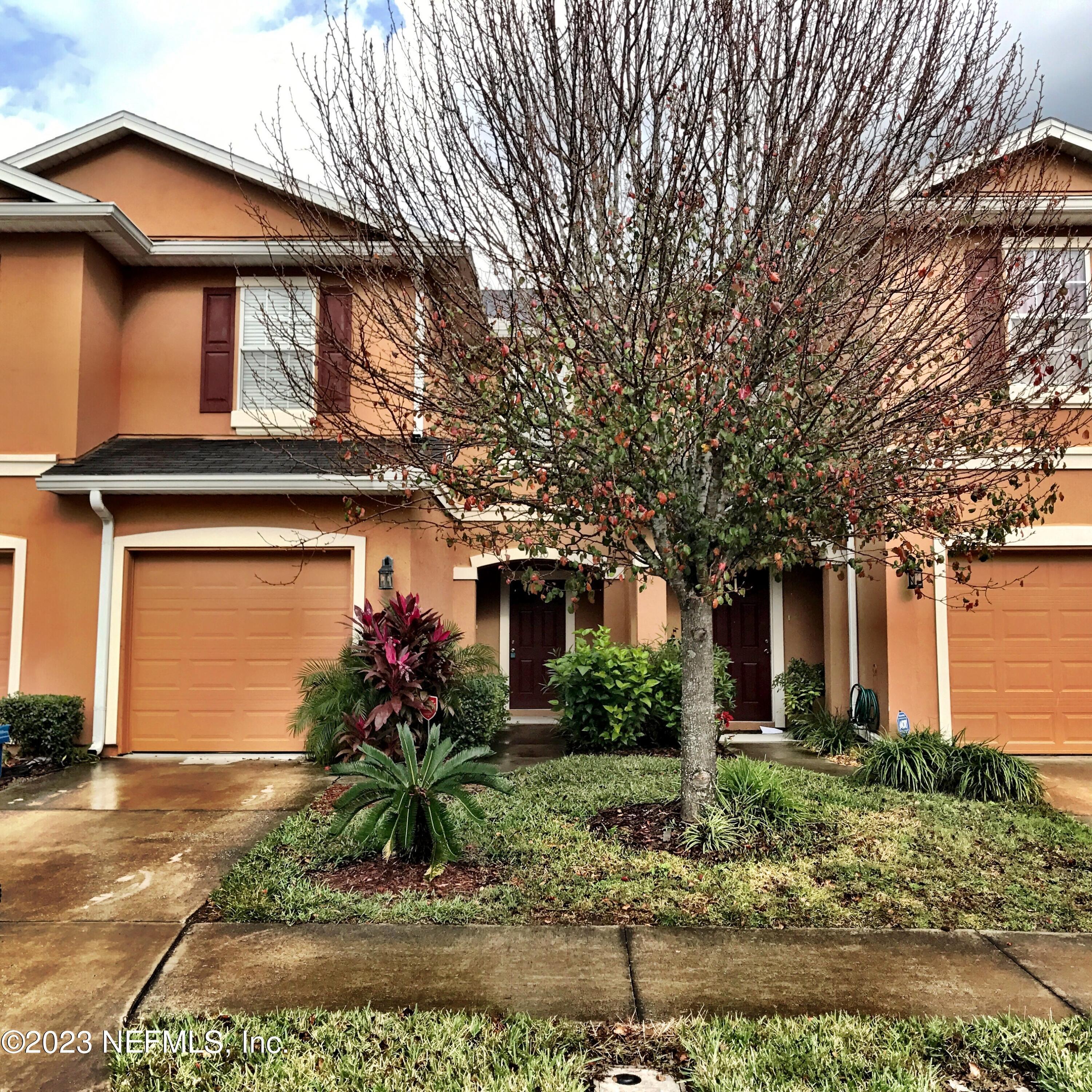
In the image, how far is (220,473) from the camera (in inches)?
351

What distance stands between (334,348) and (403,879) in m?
3.99

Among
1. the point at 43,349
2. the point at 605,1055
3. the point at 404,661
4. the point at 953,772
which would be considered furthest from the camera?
the point at 43,349

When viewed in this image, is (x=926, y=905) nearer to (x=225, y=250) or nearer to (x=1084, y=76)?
(x=1084, y=76)

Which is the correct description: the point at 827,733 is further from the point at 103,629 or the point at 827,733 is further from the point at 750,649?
the point at 103,629

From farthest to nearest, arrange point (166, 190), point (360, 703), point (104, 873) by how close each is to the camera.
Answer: point (166, 190) → point (360, 703) → point (104, 873)

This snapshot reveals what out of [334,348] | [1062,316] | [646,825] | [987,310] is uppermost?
[1062,316]

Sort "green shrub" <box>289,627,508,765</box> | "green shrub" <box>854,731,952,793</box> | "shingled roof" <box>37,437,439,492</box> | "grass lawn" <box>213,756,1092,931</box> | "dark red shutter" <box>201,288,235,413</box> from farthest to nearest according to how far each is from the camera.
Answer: "dark red shutter" <box>201,288,235,413</box>
"shingled roof" <box>37,437,439,492</box>
"green shrub" <box>289,627,508,765</box>
"green shrub" <box>854,731,952,793</box>
"grass lawn" <box>213,756,1092,931</box>

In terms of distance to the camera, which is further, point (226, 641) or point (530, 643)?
point (530, 643)

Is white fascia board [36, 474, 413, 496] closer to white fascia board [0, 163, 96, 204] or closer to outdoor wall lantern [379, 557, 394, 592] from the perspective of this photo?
outdoor wall lantern [379, 557, 394, 592]

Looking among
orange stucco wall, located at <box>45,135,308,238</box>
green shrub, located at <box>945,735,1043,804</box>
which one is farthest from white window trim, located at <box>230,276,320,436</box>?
green shrub, located at <box>945,735,1043,804</box>

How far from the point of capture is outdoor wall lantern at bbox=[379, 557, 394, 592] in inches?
360

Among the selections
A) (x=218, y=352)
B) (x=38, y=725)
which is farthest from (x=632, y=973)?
(x=218, y=352)

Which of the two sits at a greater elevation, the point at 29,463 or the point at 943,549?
the point at 29,463

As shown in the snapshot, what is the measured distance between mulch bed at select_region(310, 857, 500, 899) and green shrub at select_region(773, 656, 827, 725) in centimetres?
722
